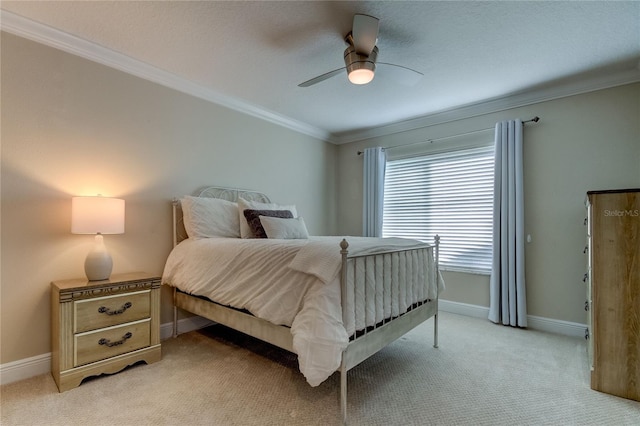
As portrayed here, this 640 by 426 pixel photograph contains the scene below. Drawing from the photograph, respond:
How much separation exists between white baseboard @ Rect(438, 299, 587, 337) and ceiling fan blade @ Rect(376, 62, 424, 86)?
278 centimetres

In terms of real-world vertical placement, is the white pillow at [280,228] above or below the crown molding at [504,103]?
below

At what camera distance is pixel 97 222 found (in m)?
2.15

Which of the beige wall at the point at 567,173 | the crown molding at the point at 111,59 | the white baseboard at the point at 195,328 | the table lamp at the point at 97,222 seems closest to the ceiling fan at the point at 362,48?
the crown molding at the point at 111,59

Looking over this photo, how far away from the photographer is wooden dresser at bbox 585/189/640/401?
1935mm

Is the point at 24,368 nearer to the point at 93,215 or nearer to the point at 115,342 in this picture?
the point at 115,342

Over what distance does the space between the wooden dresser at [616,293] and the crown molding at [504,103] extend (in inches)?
63.2

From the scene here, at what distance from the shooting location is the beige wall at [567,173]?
282cm

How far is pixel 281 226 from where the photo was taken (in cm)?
296

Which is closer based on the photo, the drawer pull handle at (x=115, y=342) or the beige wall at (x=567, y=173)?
the drawer pull handle at (x=115, y=342)

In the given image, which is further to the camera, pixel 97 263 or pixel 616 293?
pixel 97 263

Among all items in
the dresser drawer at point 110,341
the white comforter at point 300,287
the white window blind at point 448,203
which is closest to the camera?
the white comforter at point 300,287

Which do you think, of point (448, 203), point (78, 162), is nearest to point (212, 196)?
point (78, 162)

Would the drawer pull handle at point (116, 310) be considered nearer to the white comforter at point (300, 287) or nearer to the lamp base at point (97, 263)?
the lamp base at point (97, 263)

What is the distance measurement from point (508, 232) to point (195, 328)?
142 inches
